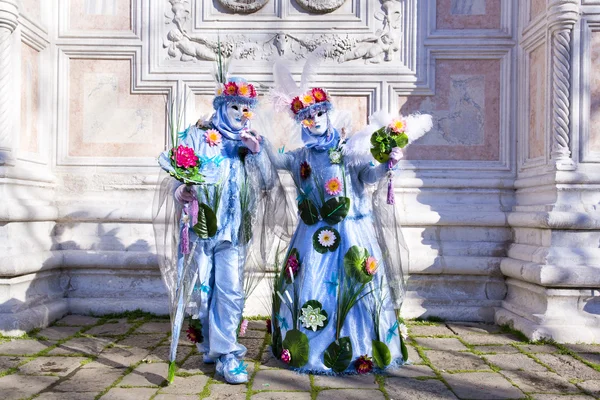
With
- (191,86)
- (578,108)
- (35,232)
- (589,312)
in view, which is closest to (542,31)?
(578,108)

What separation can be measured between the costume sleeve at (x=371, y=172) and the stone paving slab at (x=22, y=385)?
217 cm

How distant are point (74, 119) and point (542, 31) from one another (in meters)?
4.13

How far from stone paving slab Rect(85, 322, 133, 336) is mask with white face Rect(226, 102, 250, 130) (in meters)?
1.99

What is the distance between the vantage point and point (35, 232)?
4.99 m

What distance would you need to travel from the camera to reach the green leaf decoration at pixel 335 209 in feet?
12.2

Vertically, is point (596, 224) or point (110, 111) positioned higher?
point (110, 111)

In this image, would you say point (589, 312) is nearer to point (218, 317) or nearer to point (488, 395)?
point (488, 395)

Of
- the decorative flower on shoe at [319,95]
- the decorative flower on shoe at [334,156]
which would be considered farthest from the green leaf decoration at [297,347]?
the decorative flower on shoe at [319,95]

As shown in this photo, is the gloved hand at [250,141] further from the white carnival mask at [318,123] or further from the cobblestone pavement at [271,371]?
the cobblestone pavement at [271,371]

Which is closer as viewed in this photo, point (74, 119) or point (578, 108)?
point (578, 108)

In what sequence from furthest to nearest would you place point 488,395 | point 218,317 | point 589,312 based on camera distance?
point 589,312
point 218,317
point 488,395

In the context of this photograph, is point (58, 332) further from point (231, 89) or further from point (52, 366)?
point (231, 89)

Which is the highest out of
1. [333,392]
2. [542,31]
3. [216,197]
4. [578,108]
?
[542,31]

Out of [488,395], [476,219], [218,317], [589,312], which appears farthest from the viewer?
[476,219]
